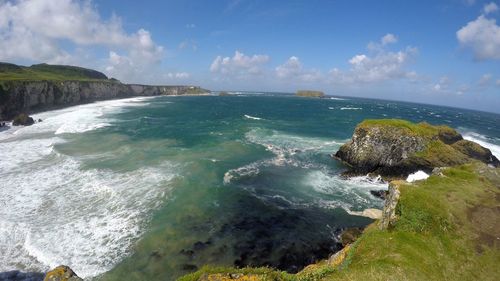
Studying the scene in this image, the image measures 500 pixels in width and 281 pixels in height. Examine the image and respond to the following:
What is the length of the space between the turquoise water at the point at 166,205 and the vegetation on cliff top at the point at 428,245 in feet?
22.6

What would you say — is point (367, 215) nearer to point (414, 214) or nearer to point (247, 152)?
point (414, 214)

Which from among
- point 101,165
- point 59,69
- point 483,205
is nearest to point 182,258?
point 483,205

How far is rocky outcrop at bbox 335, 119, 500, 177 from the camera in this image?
137 ft

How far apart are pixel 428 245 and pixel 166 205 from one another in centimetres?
2175

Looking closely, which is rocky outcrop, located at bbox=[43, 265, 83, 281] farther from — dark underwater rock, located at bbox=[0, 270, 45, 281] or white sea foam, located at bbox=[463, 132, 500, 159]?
white sea foam, located at bbox=[463, 132, 500, 159]

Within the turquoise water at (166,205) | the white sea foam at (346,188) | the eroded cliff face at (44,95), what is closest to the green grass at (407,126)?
the turquoise water at (166,205)

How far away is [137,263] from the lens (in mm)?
21531

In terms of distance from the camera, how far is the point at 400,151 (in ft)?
141

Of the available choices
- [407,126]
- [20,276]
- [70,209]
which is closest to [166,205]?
[70,209]

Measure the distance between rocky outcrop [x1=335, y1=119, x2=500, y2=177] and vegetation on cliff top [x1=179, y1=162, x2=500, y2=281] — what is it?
18196mm

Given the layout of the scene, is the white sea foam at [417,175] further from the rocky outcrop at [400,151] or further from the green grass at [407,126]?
the green grass at [407,126]

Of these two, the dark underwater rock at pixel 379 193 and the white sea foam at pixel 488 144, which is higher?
the white sea foam at pixel 488 144

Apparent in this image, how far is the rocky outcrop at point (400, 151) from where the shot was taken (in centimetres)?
4172

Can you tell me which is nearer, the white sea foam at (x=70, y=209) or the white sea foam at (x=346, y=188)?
the white sea foam at (x=70, y=209)
